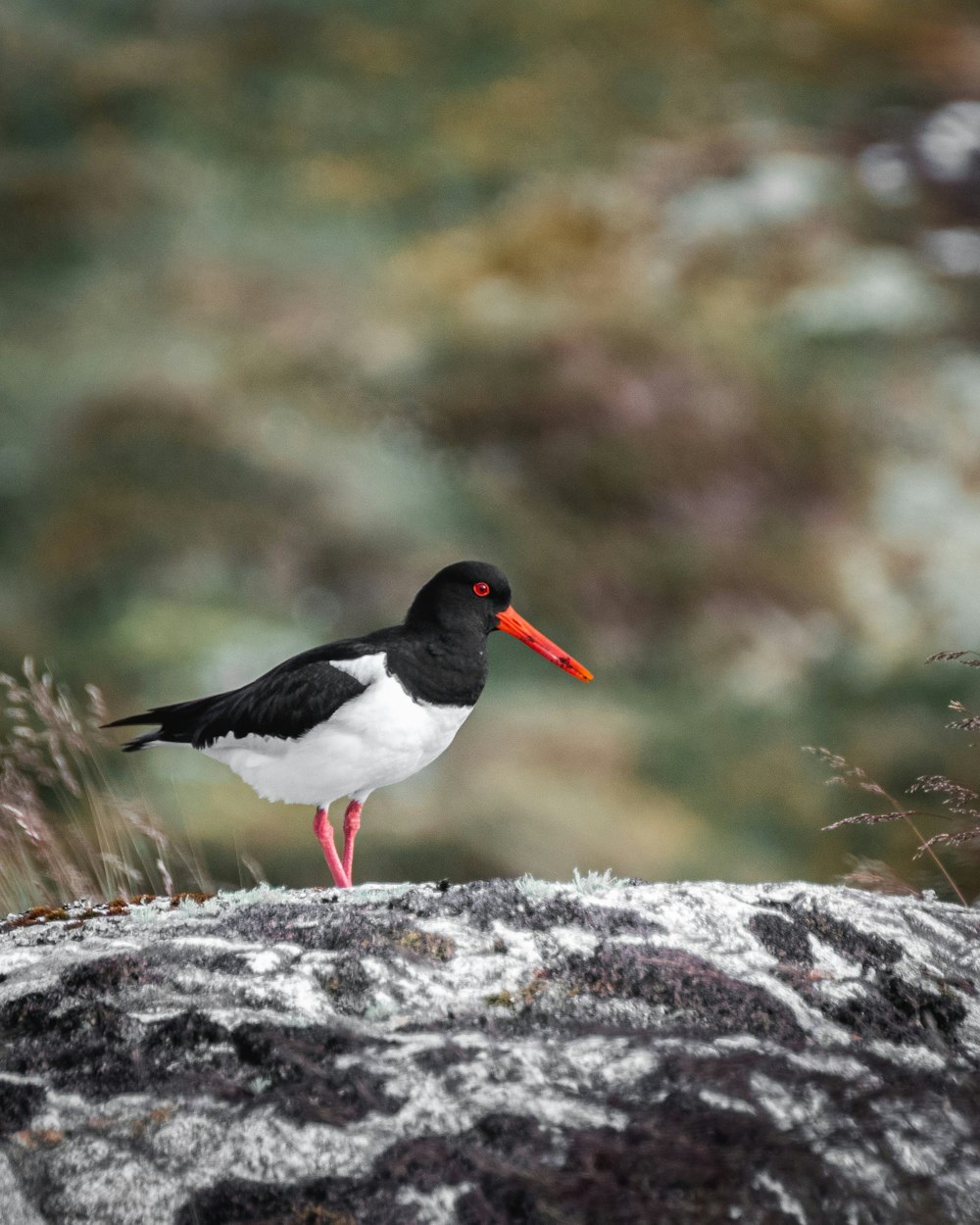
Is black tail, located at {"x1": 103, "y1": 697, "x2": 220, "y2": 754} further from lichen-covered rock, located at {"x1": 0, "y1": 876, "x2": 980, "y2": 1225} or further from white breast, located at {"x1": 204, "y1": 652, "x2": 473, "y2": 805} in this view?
lichen-covered rock, located at {"x1": 0, "y1": 876, "x2": 980, "y2": 1225}

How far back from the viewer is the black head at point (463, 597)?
14.7 feet

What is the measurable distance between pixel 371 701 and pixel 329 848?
24.8 inches

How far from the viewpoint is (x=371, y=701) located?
4.31 m

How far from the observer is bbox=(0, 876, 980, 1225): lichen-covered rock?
2.25 meters

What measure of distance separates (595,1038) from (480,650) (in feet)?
6.64

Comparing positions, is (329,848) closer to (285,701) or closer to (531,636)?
(285,701)

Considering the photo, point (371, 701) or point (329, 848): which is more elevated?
point (371, 701)

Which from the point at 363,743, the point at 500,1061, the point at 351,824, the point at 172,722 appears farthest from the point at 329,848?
the point at 500,1061

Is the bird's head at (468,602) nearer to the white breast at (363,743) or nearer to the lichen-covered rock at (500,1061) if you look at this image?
the white breast at (363,743)

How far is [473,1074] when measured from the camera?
2477mm

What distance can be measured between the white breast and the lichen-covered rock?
1.04 meters

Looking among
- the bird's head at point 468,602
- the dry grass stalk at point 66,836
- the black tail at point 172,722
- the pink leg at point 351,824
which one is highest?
the bird's head at point 468,602

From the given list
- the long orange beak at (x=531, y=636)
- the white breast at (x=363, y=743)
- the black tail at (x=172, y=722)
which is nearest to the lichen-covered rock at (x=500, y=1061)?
the white breast at (x=363, y=743)

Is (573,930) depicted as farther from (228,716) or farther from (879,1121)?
(228,716)
